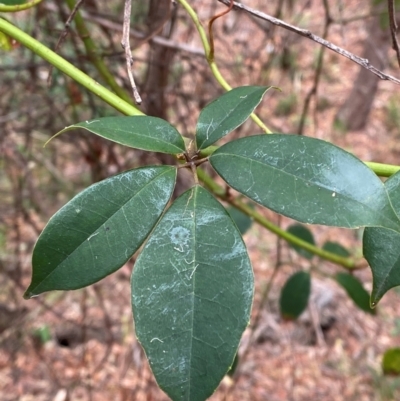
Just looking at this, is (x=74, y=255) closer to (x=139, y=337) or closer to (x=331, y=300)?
(x=139, y=337)

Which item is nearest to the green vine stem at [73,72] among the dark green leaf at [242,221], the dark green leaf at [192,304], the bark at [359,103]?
the dark green leaf at [192,304]

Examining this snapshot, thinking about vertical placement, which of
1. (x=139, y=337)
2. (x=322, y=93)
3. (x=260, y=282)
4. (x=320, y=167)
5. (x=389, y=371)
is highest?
(x=320, y=167)

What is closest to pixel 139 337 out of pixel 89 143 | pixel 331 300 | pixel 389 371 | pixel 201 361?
pixel 201 361

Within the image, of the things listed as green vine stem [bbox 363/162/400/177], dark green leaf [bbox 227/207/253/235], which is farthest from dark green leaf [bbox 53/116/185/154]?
dark green leaf [bbox 227/207/253/235]

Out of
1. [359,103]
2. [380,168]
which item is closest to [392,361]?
[380,168]

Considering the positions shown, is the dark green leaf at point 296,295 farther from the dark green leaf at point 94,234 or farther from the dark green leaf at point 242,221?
the dark green leaf at point 94,234

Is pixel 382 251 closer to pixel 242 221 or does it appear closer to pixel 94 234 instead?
pixel 94 234
